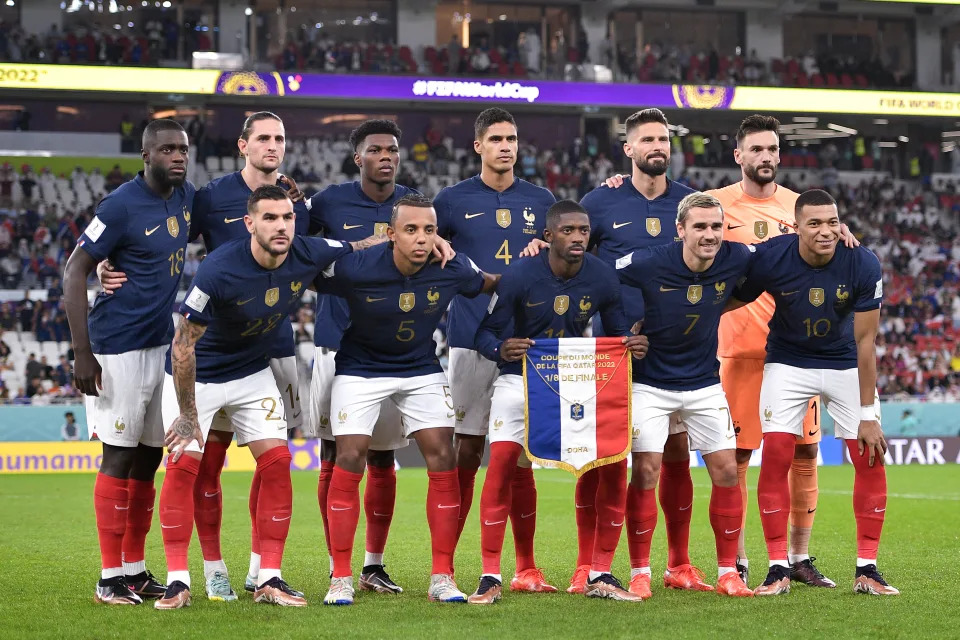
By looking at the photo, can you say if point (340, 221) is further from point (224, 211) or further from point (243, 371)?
point (243, 371)

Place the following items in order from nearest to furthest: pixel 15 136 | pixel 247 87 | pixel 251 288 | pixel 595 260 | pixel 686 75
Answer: pixel 251 288
pixel 595 260
pixel 247 87
pixel 15 136
pixel 686 75

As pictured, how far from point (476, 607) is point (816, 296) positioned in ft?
9.07

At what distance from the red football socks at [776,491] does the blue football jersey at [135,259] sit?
3.76m

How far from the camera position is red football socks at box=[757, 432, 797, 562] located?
712cm

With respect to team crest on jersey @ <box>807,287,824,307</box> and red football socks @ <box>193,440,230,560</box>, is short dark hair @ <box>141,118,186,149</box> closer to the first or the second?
red football socks @ <box>193,440,230,560</box>

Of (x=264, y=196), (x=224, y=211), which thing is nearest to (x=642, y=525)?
(x=264, y=196)

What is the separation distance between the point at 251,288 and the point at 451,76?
24.6m

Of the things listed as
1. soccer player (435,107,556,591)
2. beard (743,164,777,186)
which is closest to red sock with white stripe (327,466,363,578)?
soccer player (435,107,556,591)

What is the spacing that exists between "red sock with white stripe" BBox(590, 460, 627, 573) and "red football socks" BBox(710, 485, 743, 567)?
1.79ft

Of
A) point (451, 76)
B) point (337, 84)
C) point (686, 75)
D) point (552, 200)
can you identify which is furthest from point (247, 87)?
point (552, 200)

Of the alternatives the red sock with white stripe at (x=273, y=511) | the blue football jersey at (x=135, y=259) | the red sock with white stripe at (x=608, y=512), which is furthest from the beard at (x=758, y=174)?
the blue football jersey at (x=135, y=259)

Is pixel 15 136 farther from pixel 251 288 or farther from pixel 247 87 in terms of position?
pixel 251 288

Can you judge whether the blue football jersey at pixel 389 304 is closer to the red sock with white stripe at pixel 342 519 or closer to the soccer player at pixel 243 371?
the soccer player at pixel 243 371

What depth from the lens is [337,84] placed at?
2989 centimetres
